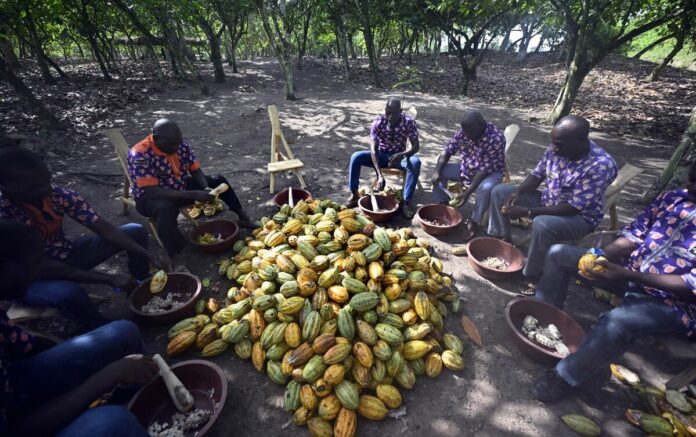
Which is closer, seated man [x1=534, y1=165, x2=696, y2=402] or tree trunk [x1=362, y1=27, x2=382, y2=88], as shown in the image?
seated man [x1=534, y1=165, x2=696, y2=402]

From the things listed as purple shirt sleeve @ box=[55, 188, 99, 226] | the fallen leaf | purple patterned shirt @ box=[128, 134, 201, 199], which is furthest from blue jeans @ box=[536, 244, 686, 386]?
purple patterned shirt @ box=[128, 134, 201, 199]

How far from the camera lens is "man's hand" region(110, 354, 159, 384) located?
1.96 metres

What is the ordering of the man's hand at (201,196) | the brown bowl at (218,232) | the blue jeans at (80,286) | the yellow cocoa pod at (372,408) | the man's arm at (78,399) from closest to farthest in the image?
1. the man's arm at (78,399)
2. the yellow cocoa pod at (372,408)
3. the blue jeans at (80,286)
4. the man's hand at (201,196)
5. the brown bowl at (218,232)

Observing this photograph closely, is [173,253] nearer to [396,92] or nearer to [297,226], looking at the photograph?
[297,226]

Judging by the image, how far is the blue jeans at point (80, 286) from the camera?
267 centimetres

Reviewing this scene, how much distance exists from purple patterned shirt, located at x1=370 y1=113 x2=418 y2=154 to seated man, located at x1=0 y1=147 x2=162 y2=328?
3.73 metres

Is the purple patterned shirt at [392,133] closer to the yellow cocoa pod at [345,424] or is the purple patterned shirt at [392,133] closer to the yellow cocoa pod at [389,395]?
the yellow cocoa pod at [389,395]

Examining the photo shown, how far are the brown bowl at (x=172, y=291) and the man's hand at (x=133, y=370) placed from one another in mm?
966

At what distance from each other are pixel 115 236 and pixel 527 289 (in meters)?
4.64

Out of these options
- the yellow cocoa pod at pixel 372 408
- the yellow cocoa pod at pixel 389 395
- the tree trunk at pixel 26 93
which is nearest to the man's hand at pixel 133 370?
the yellow cocoa pod at pixel 372 408

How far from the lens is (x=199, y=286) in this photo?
131 inches

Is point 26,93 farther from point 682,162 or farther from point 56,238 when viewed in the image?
point 682,162

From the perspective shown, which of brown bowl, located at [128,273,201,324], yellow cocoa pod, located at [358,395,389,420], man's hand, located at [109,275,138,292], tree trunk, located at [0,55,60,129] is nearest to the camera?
yellow cocoa pod, located at [358,395,389,420]

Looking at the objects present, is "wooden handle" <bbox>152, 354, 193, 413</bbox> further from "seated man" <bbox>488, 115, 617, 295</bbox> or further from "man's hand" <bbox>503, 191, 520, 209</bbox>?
"man's hand" <bbox>503, 191, 520, 209</bbox>
